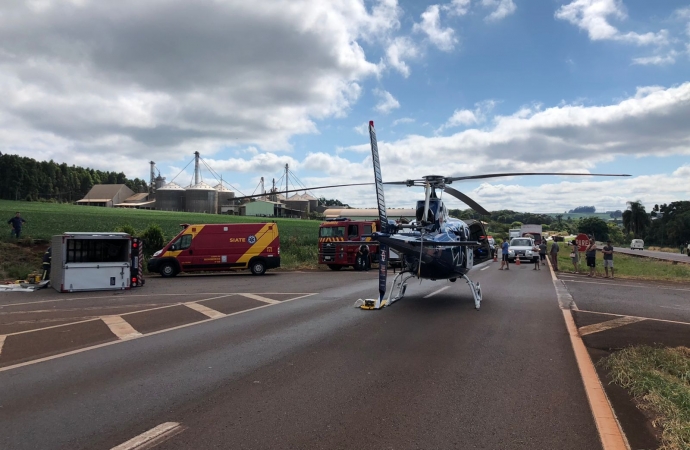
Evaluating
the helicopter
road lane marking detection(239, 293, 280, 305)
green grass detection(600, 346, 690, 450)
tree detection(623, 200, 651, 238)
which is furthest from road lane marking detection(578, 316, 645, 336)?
tree detection(623, 200, 651, 238)

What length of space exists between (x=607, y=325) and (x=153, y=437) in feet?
29.6

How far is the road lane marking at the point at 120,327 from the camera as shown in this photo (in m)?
9.44

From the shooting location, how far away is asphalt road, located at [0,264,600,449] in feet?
15.2

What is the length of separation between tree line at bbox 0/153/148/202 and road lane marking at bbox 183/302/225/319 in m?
92.7

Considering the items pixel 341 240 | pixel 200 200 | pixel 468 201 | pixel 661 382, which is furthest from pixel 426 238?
pixel 200 200

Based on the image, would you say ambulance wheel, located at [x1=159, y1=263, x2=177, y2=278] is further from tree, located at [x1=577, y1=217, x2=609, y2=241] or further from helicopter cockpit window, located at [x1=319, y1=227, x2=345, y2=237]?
tree, located at [x1=577, y1=217, x2=609, y2=241]

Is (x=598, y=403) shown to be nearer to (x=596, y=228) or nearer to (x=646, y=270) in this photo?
(x=646, y=270)

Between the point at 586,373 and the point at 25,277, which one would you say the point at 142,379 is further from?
the point at 25,277

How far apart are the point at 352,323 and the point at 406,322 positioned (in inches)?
44.0

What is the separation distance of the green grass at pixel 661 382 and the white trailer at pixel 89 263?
15833mm

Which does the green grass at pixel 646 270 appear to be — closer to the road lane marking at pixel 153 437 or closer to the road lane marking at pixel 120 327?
the road lane marking at pixel 120 327

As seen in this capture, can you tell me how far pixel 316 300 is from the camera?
14.2 metres

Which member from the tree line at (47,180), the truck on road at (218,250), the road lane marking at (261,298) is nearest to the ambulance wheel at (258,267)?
the truck on road at (218,250)

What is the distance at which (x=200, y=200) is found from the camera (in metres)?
108
